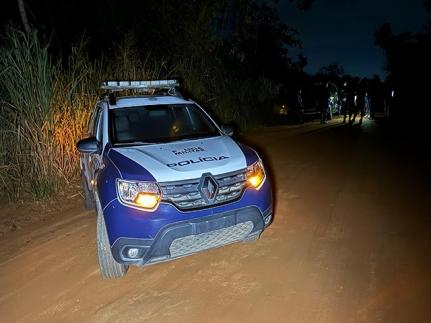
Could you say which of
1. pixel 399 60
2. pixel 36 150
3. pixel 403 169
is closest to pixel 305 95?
pixel 399 60

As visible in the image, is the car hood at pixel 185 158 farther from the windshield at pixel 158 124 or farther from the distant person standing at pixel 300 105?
the distant person standing at pixel 300 105

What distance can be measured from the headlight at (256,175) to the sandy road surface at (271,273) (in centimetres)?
79

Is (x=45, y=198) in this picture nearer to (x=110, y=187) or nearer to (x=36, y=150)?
(x=36, y=150)

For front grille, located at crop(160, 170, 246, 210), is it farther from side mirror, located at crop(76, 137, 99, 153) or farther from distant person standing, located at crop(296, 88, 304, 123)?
distant person standing, located at crop(296, 88, 304, 123)

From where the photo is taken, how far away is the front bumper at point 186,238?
3.65m

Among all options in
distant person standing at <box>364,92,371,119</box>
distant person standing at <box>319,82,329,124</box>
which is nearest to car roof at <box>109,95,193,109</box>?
distant person standing at <box>319,82,329,124</box>

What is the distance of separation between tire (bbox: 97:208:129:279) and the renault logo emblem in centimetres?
101

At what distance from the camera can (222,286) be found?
12.4 feet

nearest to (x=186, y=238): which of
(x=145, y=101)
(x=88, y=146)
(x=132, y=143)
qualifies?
(x=132, y=143)

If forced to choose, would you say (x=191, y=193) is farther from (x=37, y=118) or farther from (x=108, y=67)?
(x=108, y=67)

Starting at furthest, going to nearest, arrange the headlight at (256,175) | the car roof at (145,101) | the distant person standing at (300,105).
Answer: the distant person standing at (300,105) → the car roof at (145,101) → the headlight at (256,175)

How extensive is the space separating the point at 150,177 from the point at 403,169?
586 cm

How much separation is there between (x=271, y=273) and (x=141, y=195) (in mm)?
1463

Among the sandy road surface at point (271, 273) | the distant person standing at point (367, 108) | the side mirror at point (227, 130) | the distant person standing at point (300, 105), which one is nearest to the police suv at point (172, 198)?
the sandy road surface at point (271, 273)
